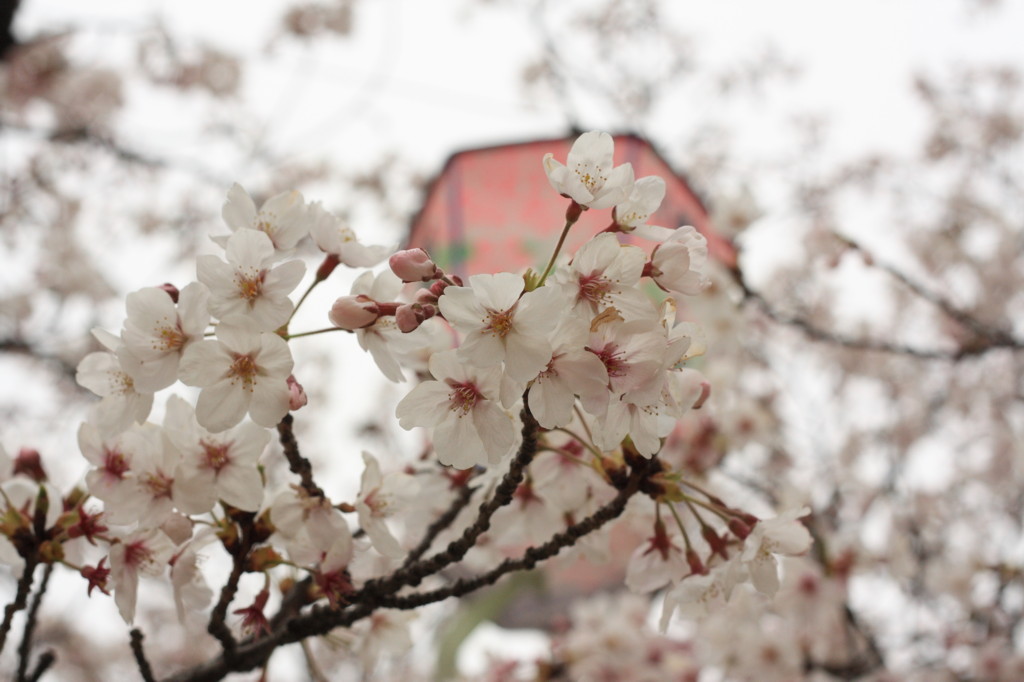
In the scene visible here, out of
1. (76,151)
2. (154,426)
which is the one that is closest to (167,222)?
(76,151)

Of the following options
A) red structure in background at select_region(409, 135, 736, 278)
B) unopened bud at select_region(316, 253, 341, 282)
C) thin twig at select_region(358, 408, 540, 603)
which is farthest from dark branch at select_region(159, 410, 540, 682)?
red structure in background at select_region(409, 135, 736, 278)

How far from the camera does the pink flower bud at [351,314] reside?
79cm

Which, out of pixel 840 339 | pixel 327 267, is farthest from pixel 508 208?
pixel 327 267

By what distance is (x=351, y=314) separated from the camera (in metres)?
0.79

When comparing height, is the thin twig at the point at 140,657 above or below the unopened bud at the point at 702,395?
below

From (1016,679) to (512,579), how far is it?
4.89 ft

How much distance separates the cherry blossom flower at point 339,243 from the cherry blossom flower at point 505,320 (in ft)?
0.84

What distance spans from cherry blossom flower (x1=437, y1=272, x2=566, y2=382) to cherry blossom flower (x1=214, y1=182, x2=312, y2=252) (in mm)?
281

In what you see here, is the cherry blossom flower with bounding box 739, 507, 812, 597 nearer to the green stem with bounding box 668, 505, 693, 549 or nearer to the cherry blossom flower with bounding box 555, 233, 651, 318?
the green stem with bounding box 668, 505, 693, 549

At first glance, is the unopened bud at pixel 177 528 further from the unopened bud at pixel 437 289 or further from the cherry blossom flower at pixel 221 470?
the unopened bud at pixel 437 289

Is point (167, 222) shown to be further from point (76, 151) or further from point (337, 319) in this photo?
point (337, 319)

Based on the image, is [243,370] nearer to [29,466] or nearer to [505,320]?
[505,320]

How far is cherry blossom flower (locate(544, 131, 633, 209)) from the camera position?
82cm

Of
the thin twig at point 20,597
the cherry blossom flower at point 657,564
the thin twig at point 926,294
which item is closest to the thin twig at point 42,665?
the thin twig at point 20,597
